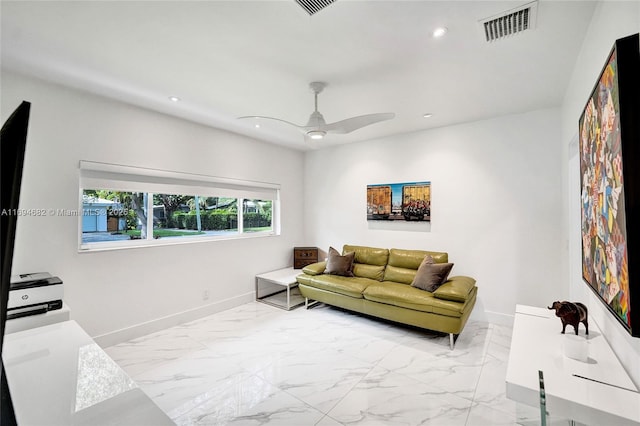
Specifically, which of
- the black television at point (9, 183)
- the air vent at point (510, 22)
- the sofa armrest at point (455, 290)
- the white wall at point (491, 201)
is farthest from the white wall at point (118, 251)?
the air vent at point (510, 22)

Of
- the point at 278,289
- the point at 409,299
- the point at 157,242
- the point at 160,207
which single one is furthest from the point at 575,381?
the point at 278,289

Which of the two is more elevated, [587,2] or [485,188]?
[587,2]

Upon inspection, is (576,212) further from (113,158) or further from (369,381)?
(113,158)

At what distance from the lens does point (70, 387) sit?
1107 mm

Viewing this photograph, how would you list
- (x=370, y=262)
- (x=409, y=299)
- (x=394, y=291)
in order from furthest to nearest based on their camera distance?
(x=370, y=262), (x=394, y=291), (x=409, y=299)

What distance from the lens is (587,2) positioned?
170 cm

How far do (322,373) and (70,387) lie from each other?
6.40ft

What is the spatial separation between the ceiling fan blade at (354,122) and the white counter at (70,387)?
89.4 inches

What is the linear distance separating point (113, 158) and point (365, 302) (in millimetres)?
3373

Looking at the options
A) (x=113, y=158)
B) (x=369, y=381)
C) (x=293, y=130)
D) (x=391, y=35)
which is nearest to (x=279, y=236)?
(x=293, y=130)

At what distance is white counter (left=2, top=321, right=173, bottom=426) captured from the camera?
0.94 metres

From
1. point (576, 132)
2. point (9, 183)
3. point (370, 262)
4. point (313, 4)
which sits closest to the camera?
point (9, 183)

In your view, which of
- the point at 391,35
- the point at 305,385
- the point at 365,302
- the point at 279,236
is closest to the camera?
the point at 391,35

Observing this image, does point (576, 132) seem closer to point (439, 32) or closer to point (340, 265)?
point (439, 32)
